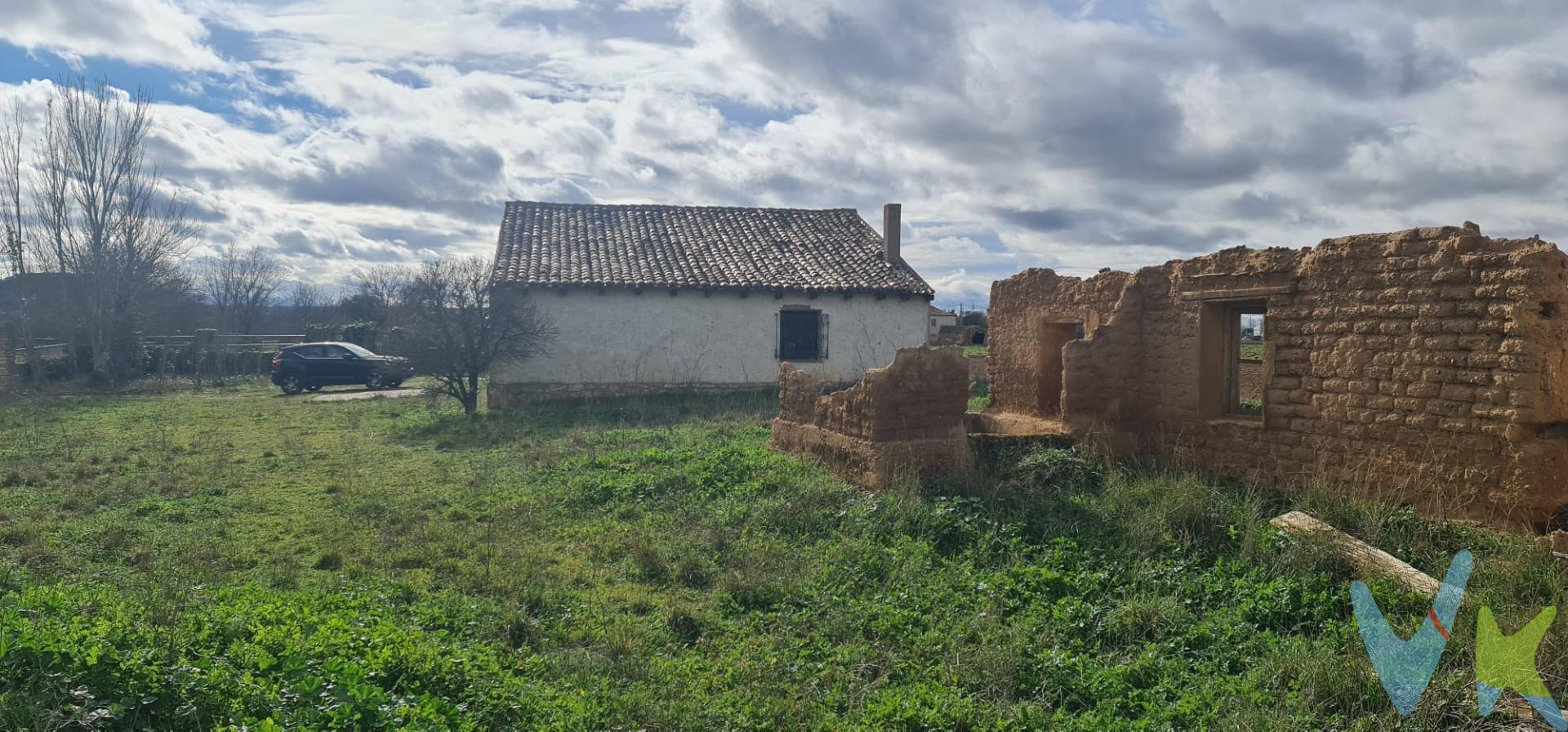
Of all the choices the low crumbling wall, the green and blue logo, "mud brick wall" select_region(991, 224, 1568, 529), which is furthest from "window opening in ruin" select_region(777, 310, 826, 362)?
the green and blue logo

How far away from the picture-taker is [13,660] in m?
3.72

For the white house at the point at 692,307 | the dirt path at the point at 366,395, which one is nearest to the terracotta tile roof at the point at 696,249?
the white house at the point at 692,307

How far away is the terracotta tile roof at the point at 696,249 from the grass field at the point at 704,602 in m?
9.30

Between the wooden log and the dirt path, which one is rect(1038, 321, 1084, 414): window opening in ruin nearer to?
the wooden log

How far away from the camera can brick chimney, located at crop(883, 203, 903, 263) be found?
69.3ft

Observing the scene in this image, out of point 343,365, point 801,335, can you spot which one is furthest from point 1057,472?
point 343,365

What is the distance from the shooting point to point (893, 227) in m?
21.2

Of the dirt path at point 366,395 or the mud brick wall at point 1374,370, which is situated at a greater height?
the mud brick wall at point 1374,370

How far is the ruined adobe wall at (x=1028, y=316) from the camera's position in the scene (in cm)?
1066

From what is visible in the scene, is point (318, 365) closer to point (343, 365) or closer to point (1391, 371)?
point (343, 365)

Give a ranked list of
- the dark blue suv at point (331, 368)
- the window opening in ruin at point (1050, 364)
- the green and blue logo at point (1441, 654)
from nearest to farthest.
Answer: the green and blue logo at point (1441, 654) → the window opening in ruin at point (1050, 364) → the dark blue suv at point (331, 368)

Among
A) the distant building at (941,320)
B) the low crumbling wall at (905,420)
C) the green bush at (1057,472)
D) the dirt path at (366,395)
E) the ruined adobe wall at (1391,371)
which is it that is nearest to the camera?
the ruined adobe wall at (1391,371)

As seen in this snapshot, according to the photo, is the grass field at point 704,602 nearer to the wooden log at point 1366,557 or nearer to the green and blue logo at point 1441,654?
the green and blue logo at point 1441,654

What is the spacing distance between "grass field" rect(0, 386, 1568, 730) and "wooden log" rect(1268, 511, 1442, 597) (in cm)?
19
